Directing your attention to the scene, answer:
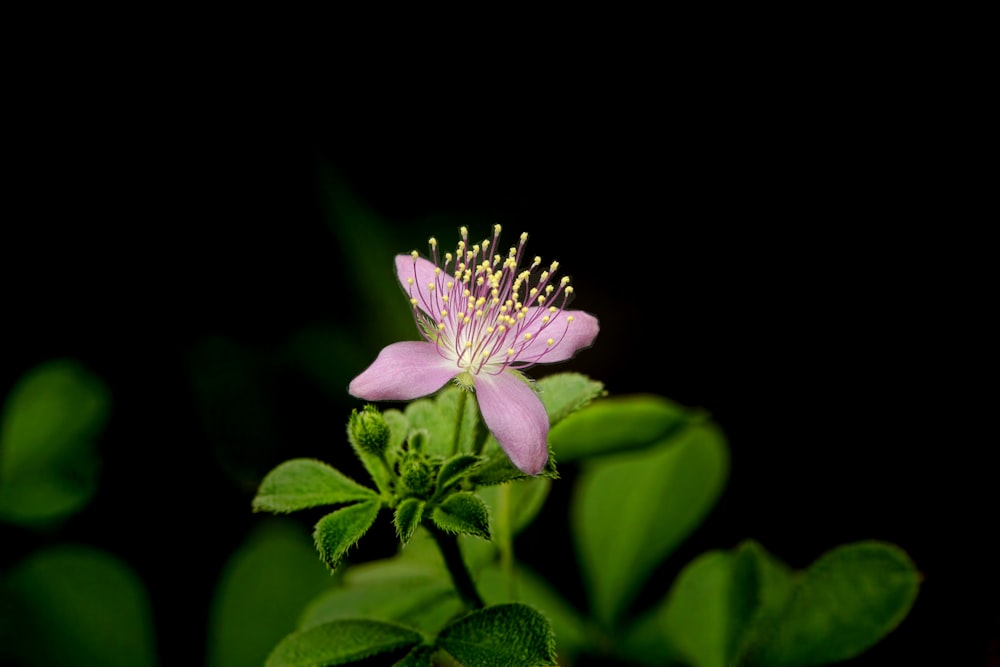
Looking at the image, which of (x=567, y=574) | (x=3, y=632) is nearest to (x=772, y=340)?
(x=567, y=574)

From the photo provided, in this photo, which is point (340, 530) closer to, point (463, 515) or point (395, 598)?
point (463, 515)

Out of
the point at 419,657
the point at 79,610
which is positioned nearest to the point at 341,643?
the point at 419,657

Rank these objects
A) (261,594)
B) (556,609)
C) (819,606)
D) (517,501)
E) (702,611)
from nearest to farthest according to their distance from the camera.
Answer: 1. (819,606)
2. (517,501)
3. (702,611)
4. (261,594)
5. (556,609)

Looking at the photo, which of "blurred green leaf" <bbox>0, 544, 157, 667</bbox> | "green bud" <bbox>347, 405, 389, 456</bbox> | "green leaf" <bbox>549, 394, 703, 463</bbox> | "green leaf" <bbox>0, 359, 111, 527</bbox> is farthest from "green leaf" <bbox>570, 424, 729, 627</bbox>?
"green leaf" <bbox>0, 359, 111, 527</bbox>

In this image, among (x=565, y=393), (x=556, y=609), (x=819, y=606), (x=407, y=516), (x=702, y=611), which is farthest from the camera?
(x=556, y=609)

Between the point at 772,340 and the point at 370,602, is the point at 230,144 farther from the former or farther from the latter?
the point at 772,340

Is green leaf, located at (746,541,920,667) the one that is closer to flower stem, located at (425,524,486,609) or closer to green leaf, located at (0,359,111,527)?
flower stem, located at (425,524,486,609)

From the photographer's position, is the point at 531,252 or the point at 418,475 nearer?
the point at 418,475
